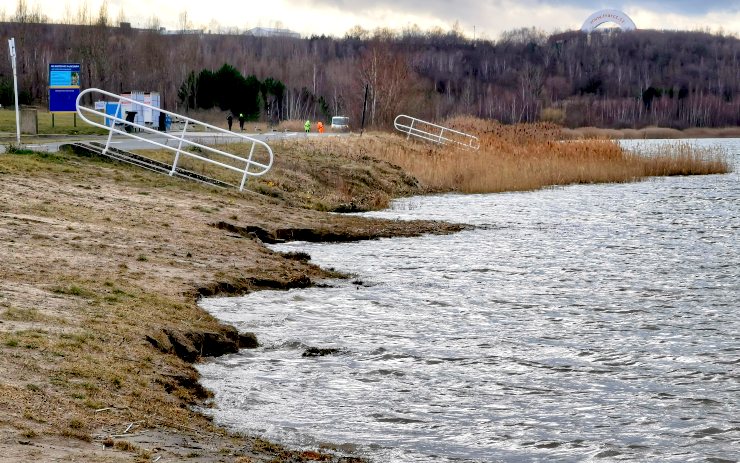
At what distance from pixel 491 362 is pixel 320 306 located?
3.32m

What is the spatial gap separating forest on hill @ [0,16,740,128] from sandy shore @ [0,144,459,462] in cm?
4086

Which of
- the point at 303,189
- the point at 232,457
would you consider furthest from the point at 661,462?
the point at 303,189

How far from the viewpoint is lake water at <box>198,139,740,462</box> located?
8516mm

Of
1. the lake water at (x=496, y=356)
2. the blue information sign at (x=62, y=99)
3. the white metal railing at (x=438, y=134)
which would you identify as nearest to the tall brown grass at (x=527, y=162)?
the white metal railing at (x=438, y=134)

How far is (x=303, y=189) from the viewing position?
27.5 m

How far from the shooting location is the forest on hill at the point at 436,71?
88.5m

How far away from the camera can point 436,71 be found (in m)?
166

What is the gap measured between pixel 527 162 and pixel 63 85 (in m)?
14.6

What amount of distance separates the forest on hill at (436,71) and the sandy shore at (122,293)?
4086cm

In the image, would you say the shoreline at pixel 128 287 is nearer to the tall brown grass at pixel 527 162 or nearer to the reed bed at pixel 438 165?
the reed bed at pixel 438 165

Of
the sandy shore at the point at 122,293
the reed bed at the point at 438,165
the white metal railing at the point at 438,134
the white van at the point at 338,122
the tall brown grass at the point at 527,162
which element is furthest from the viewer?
the white van at the point at 338,122

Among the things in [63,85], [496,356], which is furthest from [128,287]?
[63,85]

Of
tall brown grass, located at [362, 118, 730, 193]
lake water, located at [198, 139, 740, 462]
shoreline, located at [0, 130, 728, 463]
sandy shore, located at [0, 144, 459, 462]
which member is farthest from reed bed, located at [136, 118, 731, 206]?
lake water, located at [198, 139, 740, 462]

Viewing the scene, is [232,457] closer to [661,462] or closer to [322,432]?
[322,432]
